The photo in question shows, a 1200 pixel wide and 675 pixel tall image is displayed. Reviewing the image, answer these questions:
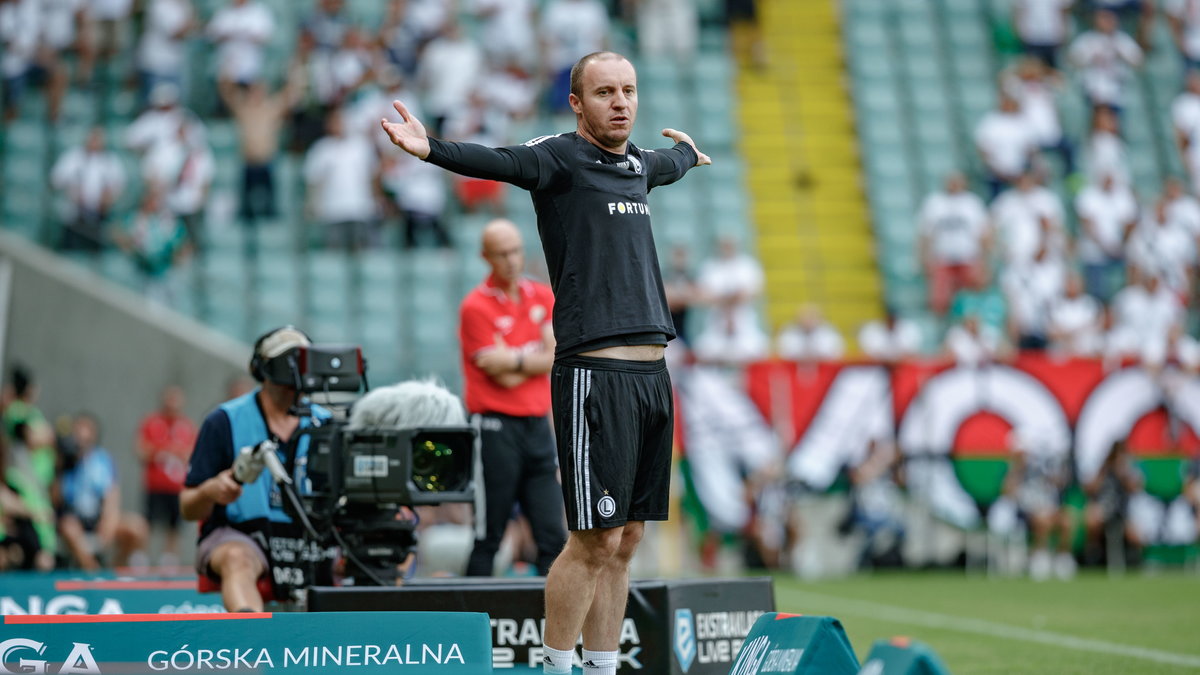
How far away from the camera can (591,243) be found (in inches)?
231

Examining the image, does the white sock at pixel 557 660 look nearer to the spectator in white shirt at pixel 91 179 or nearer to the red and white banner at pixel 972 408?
the red and white banner at pixel 972 408

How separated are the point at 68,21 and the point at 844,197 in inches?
398

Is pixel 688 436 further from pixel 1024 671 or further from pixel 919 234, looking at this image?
pixel 1024 671

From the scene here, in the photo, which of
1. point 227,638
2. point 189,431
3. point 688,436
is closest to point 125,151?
point 189,431

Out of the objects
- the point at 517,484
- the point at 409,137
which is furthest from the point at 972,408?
the point at 409,137

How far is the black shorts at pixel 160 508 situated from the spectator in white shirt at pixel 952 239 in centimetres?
892

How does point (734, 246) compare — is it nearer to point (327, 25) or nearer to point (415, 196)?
point (415, 196)

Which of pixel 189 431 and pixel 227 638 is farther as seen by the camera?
pixel 189 431

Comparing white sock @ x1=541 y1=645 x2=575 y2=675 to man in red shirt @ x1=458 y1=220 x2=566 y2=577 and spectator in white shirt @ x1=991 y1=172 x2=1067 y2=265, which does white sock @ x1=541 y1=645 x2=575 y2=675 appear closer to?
man in red shirt @ x1=458 y1=220 x2=566 y2=577

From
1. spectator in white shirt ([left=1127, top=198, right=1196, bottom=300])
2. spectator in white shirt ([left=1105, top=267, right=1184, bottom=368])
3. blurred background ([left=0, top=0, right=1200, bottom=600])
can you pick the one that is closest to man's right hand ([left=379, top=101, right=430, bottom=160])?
blurred background ([left=0, top=0, right=1200, bottom=600])

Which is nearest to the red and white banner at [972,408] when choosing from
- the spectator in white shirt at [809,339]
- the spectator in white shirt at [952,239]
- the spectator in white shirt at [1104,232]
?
the spectator in white shirt at [809,339]

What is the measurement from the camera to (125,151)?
18.9 m

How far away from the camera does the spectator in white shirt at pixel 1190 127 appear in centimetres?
2116

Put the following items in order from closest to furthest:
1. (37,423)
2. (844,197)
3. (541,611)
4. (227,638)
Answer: (227,638), (541,611), (37,423), (844,197)
